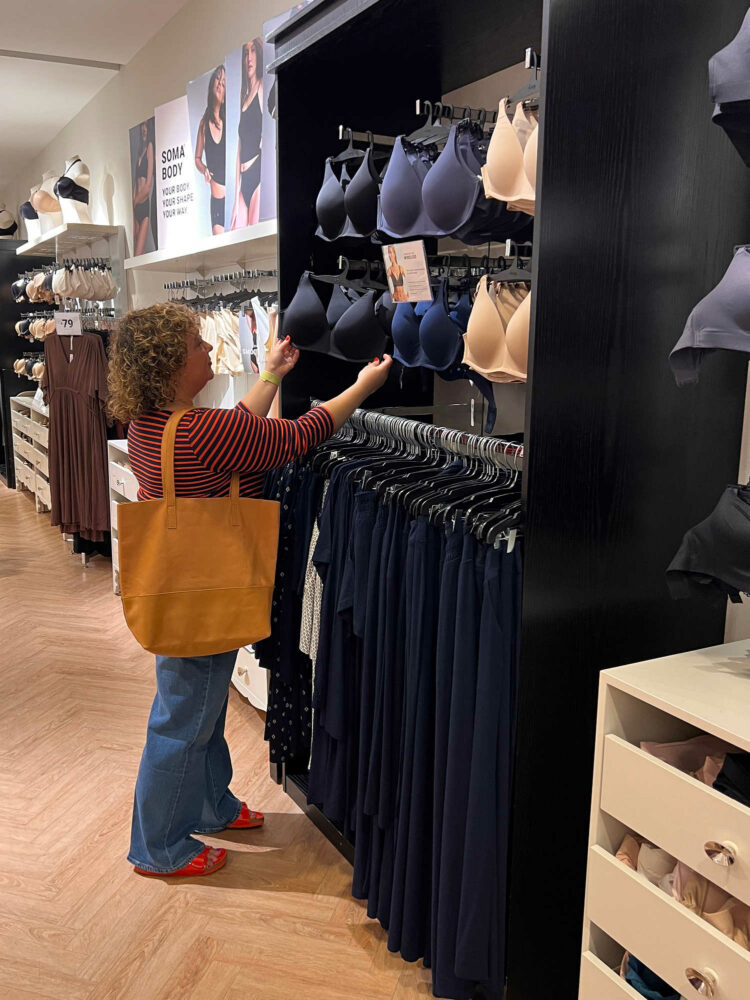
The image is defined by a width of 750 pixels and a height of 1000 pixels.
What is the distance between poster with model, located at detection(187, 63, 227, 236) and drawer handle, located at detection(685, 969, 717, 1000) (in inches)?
130

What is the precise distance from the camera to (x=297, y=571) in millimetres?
2543

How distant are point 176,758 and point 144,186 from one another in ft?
11.5

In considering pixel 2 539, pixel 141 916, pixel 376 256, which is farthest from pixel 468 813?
pixel 2 539

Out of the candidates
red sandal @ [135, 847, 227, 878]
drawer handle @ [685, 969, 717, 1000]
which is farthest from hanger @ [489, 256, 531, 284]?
red sandal @ [135, 847, 227, 878]

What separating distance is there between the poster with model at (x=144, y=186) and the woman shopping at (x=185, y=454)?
260 centimetres

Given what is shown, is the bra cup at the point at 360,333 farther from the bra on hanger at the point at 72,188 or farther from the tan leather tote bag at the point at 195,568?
the bra on hanger at the point at 72,188

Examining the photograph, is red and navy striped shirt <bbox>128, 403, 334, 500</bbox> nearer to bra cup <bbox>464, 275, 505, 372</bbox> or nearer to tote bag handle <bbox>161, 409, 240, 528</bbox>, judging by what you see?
tote bag handle <bbox>161, 409, 240, 528</bbox>

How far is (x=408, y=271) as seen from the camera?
219 cm

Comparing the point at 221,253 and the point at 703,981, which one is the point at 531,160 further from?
the point at 221,253

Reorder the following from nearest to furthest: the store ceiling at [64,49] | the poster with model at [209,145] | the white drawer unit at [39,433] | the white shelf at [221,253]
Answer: the white shelf at [221,253] < the poster with model at [209,145] < the store ceiling at [64,49] < the white drawer unit at [39,433]

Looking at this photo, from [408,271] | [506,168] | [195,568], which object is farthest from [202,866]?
[506,168]

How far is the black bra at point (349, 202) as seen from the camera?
232 cm

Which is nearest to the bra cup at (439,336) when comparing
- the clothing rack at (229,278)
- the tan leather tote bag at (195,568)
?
the tan leather tote bag at (195,568)

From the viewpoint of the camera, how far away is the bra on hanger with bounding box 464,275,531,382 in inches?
→ 74.7
